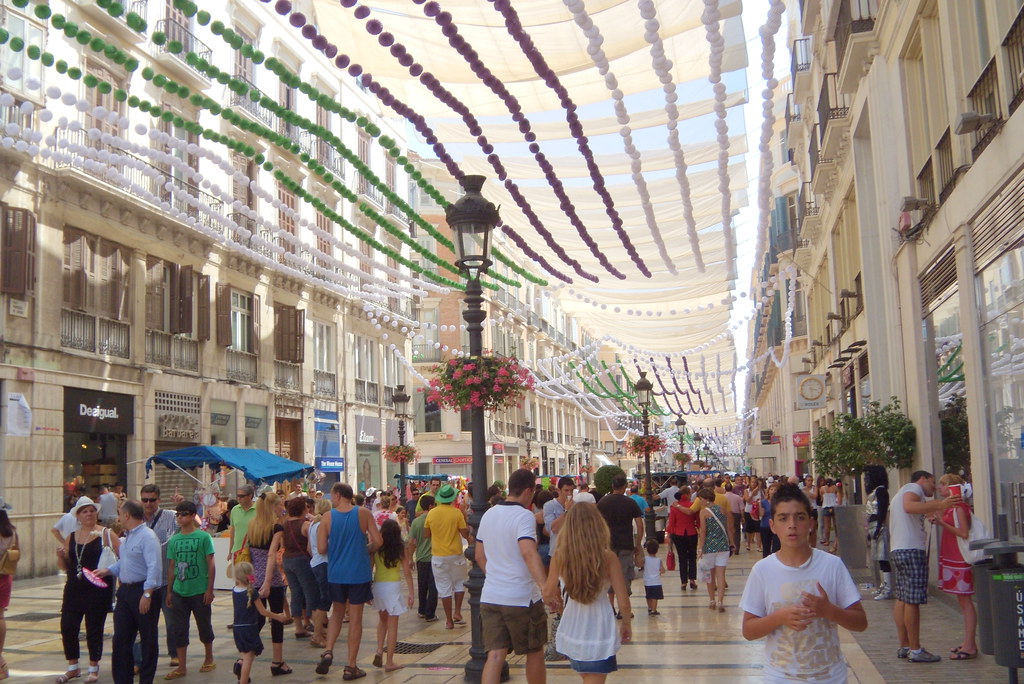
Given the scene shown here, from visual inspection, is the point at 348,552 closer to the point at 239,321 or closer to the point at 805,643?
the point at 805,643

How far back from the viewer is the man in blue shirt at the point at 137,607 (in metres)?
8.48

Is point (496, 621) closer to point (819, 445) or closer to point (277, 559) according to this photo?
point (277, 559)

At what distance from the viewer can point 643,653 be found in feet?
31.9

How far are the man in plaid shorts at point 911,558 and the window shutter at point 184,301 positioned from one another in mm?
19128

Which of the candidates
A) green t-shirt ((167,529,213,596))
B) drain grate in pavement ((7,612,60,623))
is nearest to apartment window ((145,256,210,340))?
drain grate in pavement ((7,612,60,623))

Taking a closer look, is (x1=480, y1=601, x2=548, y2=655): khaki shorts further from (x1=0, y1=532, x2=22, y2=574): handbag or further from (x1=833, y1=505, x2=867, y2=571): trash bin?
(x1=833, y1=505, x2=867, y2=571): trash bin

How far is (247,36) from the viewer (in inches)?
1136

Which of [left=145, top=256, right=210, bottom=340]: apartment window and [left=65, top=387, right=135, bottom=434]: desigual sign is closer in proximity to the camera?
[left=65, top=387, right=135, bottom=434]: desigual sign

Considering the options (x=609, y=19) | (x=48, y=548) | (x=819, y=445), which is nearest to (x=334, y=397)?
(x=48, y=548)

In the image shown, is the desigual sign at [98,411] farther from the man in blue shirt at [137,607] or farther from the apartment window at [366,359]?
the apartment window at [366,359]

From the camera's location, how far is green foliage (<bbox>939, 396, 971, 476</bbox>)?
12539 mm

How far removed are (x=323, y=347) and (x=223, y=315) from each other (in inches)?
295

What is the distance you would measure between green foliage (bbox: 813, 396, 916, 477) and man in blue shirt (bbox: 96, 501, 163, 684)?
9887 mm

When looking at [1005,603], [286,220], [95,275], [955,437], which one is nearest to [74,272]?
[95,275]
